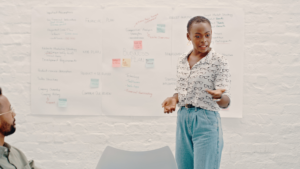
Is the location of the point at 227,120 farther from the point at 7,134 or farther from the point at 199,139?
the point at 7,134

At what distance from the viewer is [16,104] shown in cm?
209

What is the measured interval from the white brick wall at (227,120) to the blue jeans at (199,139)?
862 mm

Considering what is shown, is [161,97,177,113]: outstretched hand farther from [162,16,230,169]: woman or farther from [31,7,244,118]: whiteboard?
[31,7,244,118]: whiteboard

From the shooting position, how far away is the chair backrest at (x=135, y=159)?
1.12 meters

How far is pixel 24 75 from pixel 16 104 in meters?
0.26

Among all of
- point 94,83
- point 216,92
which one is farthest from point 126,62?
point 216,92

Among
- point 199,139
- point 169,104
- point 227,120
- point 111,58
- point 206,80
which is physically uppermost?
point 111,58

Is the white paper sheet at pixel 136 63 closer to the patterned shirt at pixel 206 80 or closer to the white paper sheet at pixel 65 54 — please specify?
the white paper sheet at pixel 65 54

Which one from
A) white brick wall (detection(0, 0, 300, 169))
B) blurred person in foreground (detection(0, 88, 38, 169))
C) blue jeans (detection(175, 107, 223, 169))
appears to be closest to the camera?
blurred person in foreground (detection(0, 88, 38, 169))

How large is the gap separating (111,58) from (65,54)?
393 mm

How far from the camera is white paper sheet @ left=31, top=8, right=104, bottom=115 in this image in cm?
207

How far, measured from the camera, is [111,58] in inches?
82.0

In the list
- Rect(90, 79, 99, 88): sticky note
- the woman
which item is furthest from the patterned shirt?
Rect(90, 79, 99, 88): sticky note

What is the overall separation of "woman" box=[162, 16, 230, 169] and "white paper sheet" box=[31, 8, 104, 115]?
1.05 m
